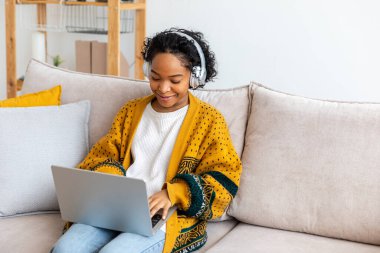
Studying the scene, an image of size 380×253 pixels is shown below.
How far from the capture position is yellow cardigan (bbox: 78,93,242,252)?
5.46ft

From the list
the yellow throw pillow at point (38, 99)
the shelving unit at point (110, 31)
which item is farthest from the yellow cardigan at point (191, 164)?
the shelving unit at point (110, 31)

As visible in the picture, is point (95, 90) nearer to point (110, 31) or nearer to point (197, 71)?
point (197, 71)

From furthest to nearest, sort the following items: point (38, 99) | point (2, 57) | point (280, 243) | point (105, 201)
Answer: point (2, 57) < point (38, 99) < point (280, 243) < point (105, 201)

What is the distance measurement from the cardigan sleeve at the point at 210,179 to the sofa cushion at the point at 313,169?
0.09m

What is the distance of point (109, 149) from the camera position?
1.88 metres

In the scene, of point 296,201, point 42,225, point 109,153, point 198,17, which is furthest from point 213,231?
point 198,17

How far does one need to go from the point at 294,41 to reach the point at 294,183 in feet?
4.03

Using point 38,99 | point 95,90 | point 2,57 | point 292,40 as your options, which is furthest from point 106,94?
point 2,57

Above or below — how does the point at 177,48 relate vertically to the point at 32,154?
above

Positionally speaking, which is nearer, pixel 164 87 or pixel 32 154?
pixel 164 87

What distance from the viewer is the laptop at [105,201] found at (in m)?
1.48

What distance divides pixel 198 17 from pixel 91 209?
1.68 metres

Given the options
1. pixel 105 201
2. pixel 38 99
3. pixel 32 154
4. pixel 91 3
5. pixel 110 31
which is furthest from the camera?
pixel 91 3

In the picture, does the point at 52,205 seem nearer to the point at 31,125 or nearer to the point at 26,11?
the point at 31,125
